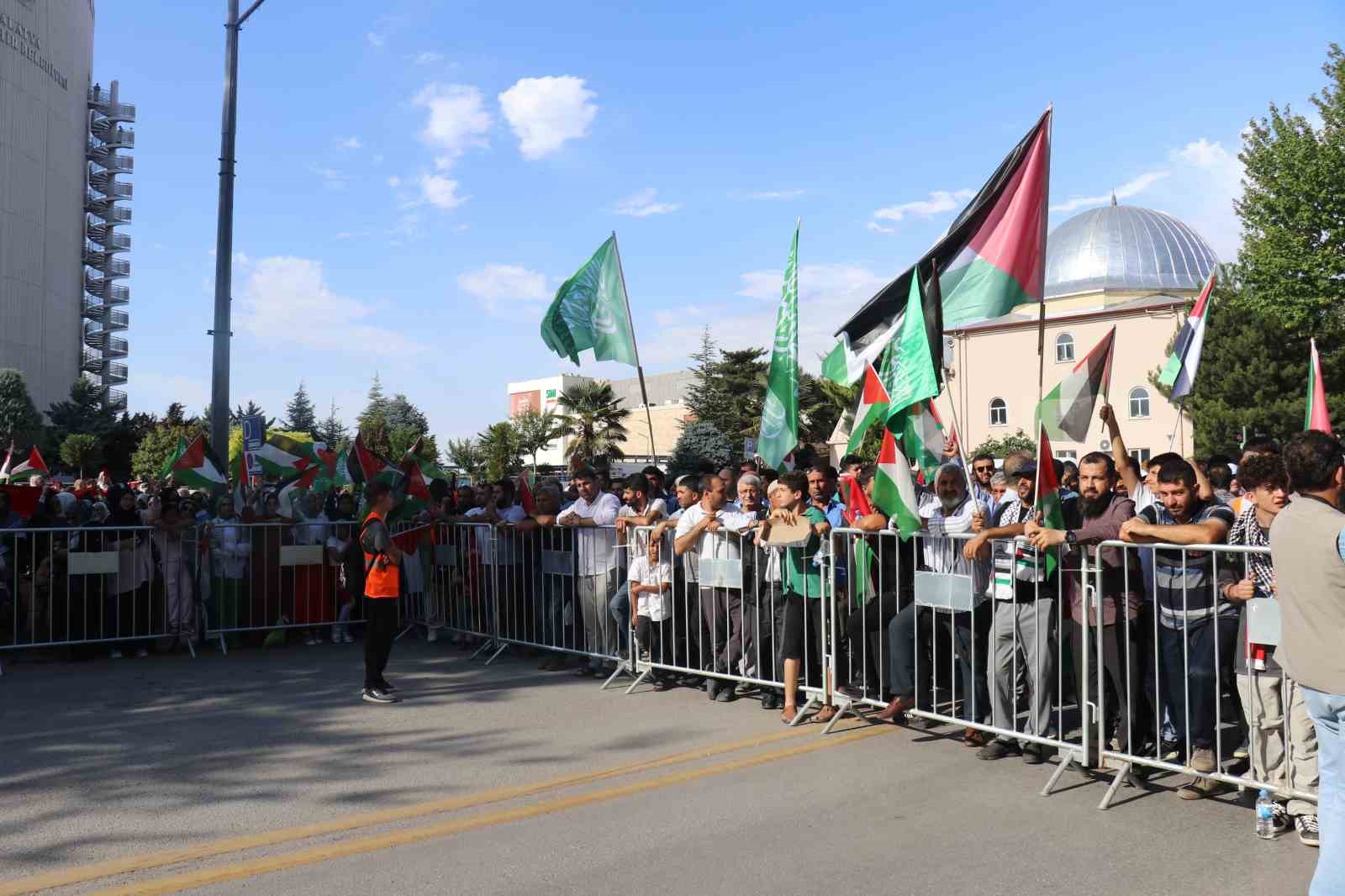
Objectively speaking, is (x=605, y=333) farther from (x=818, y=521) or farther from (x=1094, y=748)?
(x=1094, y=748)

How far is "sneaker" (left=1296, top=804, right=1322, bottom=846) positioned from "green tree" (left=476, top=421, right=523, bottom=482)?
70.7m

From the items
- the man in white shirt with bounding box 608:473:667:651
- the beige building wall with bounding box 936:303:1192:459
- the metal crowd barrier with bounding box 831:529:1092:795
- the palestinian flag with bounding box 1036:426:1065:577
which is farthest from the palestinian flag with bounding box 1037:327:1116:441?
the beige building wall with bounding box 936:303:1192:459

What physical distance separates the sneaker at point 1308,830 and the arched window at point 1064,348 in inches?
2380

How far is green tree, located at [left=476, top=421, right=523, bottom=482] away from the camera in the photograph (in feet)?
248

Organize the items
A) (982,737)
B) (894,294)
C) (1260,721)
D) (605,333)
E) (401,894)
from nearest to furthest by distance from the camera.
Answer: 1. (401,894)
2. (1260,721)
3. (982,737)
4. (894,294)
5. (605,333)

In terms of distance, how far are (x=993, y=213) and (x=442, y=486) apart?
7926mm

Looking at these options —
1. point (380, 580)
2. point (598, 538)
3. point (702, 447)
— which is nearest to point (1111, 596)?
point (598, 538)

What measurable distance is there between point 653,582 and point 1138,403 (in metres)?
55.6

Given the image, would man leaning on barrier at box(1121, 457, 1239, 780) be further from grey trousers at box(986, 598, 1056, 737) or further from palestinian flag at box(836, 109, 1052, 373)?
palestinian flag at box(836, 109, 1052, 373)

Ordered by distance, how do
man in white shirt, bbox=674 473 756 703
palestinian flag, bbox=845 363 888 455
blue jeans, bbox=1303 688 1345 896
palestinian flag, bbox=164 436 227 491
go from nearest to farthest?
blue jeans, bbox=1303 688 1345 896
palestinian flag, bbox=845 363 888 455
man in white shirt, bbox=674 473 756 703
palestinian flag, bbox=164 436 227 491

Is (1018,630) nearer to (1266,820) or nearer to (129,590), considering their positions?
(1266,820)

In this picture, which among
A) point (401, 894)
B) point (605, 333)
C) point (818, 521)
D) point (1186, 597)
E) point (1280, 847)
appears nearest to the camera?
point (401, 894)

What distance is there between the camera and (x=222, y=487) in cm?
1266

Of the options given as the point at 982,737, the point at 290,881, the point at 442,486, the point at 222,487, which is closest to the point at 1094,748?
the point at 982,737
